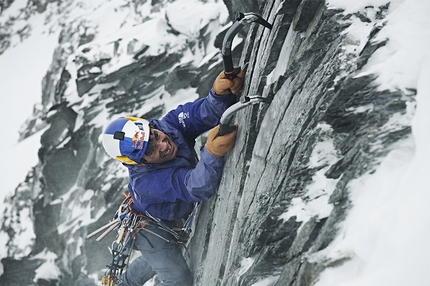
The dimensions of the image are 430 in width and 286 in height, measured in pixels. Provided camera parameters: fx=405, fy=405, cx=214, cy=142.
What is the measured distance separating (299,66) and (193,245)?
3.04 m

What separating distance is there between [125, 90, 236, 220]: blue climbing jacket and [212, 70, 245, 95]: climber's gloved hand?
0.10m

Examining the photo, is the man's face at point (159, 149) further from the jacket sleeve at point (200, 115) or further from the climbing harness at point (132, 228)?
the climbing harness at point (132, 228)

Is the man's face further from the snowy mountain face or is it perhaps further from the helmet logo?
the snowy mountain face

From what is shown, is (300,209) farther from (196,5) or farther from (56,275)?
(56,275)

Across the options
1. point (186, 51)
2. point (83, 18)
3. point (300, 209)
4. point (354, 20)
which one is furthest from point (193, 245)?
point (83, 18)

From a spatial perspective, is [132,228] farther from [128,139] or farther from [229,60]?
[229,60]

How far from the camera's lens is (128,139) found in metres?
4.37

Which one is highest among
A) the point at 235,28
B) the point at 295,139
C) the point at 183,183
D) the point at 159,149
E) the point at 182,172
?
the point at 235,28

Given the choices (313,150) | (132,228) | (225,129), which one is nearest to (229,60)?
(225,129)

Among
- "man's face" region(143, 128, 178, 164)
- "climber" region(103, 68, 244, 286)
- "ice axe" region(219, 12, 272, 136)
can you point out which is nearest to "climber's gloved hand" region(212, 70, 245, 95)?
"climber" region(103, 68, 244, 286)

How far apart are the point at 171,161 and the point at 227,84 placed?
1082mm

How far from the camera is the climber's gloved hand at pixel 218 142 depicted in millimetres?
3791

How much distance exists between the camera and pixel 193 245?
5289 millimetres

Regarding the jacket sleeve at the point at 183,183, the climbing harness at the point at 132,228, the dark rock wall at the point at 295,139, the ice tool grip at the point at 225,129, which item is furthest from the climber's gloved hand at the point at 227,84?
the climbing harness at the point at 132,228
